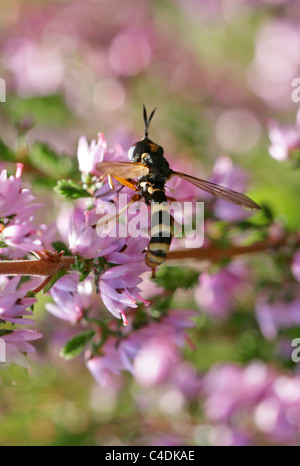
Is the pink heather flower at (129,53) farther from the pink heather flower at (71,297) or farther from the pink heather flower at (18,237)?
the pink heather flower at (18,237)

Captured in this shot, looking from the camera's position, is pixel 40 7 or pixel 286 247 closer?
pixel 286 247

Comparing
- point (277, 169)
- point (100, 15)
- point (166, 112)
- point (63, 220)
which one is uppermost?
point (100, 15)

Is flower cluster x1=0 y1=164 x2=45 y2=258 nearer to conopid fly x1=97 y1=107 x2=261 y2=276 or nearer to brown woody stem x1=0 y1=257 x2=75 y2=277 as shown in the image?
brown woody stem x1=0 y1=257 x2=75 y2=277

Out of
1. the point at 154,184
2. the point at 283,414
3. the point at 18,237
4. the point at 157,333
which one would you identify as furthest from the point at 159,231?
the point at 283,414

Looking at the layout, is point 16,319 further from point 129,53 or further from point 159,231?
point 129,53

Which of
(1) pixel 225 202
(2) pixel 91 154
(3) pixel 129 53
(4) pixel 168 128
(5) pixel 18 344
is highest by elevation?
(3) pixel 129 53

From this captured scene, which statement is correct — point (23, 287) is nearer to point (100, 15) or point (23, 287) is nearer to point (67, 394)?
point (67, 394)

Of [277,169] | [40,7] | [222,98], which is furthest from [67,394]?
[40,7]

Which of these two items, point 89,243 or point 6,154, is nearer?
point 89,243
